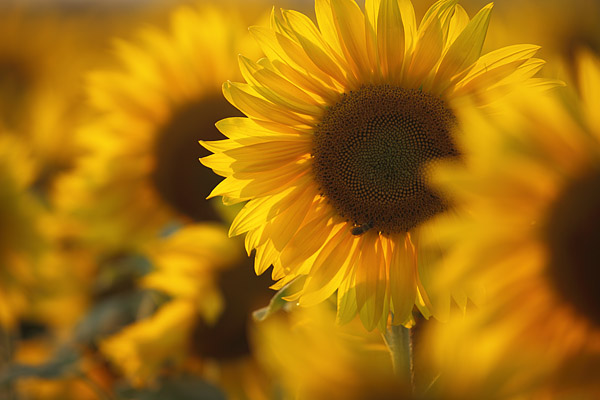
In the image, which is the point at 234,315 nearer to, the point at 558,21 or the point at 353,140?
the point at 353,140

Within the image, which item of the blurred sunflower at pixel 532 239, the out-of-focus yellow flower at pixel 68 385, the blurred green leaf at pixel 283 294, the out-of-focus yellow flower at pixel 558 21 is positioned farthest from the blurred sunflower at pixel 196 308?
the out-of-focus yellow flower at pixel 558 21

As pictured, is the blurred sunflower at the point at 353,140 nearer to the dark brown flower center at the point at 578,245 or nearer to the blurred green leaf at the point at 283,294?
the blurred green leaf at the point at 283,294

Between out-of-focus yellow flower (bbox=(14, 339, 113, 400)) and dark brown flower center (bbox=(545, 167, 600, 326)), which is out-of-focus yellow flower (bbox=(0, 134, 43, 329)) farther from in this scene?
dark brown flower center (bbox=(545, 167, 600, 326))

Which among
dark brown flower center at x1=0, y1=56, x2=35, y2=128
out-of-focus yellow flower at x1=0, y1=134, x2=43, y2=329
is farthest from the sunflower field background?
dark brown flower center at x1=0, y1=56, x2=35, y2=128

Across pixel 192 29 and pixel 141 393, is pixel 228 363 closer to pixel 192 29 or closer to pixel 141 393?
pixel 141 393

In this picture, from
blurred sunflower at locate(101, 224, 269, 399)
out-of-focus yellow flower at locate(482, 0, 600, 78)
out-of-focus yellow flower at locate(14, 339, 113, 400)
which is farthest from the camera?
out-of-focus yellow flower at locate(482, 0, 600, 78)

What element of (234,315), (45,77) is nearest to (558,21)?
(234,315)
